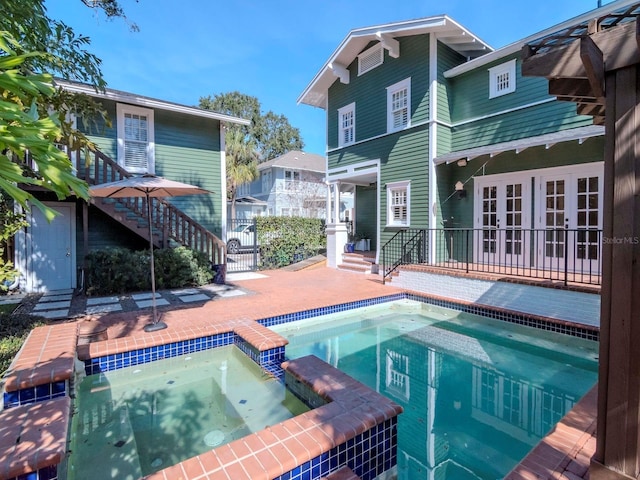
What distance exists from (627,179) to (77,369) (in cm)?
559

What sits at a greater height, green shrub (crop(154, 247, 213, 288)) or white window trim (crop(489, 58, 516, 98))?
white window trim (crop(489, 58, 516, 98))

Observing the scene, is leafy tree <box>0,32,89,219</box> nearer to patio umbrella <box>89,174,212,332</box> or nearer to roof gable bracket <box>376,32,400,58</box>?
patio umbrella <box>89,174,212,332</box>

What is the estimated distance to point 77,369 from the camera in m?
4.19

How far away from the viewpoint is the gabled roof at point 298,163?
25967mm

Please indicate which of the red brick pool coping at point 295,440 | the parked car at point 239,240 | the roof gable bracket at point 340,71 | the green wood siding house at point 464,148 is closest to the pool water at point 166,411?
the red brick pool coping at point 295,440

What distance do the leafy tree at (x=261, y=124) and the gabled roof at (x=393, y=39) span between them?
21475 mm

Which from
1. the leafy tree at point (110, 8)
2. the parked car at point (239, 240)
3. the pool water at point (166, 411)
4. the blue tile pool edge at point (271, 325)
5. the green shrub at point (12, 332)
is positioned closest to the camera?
the pool water at point (166, 411)

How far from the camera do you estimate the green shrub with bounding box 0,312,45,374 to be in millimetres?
4321

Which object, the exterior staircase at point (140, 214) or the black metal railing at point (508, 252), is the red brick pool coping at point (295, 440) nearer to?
the black metal railing at point (508, 252)

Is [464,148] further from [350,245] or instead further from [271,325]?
[271,325]

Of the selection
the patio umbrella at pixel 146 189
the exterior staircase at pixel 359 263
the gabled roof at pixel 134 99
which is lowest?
the exterior staircase at pixel 359 263

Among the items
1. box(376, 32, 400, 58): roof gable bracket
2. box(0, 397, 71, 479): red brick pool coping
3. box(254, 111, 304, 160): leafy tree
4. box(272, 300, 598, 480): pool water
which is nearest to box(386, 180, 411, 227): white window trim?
box(272, 300, 598, 480): pool water

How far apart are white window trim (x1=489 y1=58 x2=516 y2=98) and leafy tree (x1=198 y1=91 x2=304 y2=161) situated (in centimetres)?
2634

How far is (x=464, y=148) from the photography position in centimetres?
1012
